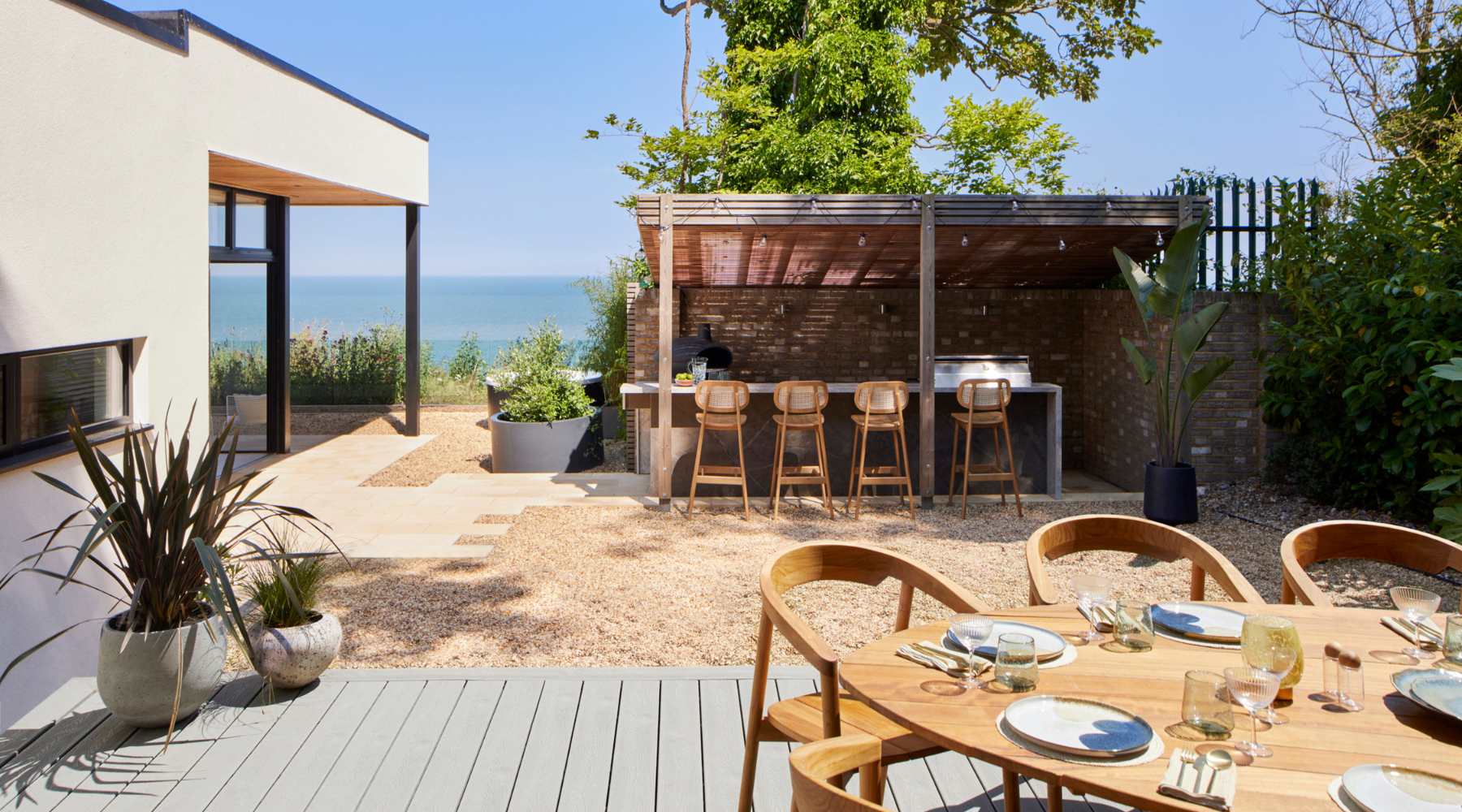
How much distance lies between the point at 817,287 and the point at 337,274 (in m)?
186

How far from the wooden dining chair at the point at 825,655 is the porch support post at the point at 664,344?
15.9 feet

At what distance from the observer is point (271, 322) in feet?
33.3

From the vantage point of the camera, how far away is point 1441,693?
5.77ft

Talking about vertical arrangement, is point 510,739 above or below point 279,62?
below

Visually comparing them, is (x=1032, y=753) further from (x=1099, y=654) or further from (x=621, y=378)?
(x=621, y=378)

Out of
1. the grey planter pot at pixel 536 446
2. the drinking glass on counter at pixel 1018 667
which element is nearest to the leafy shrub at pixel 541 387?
the grey planter pot at pixel 536 446

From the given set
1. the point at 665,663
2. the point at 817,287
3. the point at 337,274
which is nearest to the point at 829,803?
the point at 665,663

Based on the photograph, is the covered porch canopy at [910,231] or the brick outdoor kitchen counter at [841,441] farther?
the brick outdoor kitchen counter at [841,441]

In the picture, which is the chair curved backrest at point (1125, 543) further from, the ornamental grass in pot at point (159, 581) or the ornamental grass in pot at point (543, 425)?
the ornamental grass in pot at point (543, 425)

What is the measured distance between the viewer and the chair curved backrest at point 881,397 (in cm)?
724

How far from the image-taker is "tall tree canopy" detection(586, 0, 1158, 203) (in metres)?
13.9

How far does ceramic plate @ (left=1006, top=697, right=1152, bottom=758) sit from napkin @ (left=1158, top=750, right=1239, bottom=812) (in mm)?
77

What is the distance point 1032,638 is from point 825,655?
41 centimetres

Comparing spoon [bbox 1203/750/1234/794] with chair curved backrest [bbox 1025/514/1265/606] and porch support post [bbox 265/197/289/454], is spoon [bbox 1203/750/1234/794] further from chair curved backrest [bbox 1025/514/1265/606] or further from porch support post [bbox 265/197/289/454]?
porch support post [bbox 265/197/289/454]
